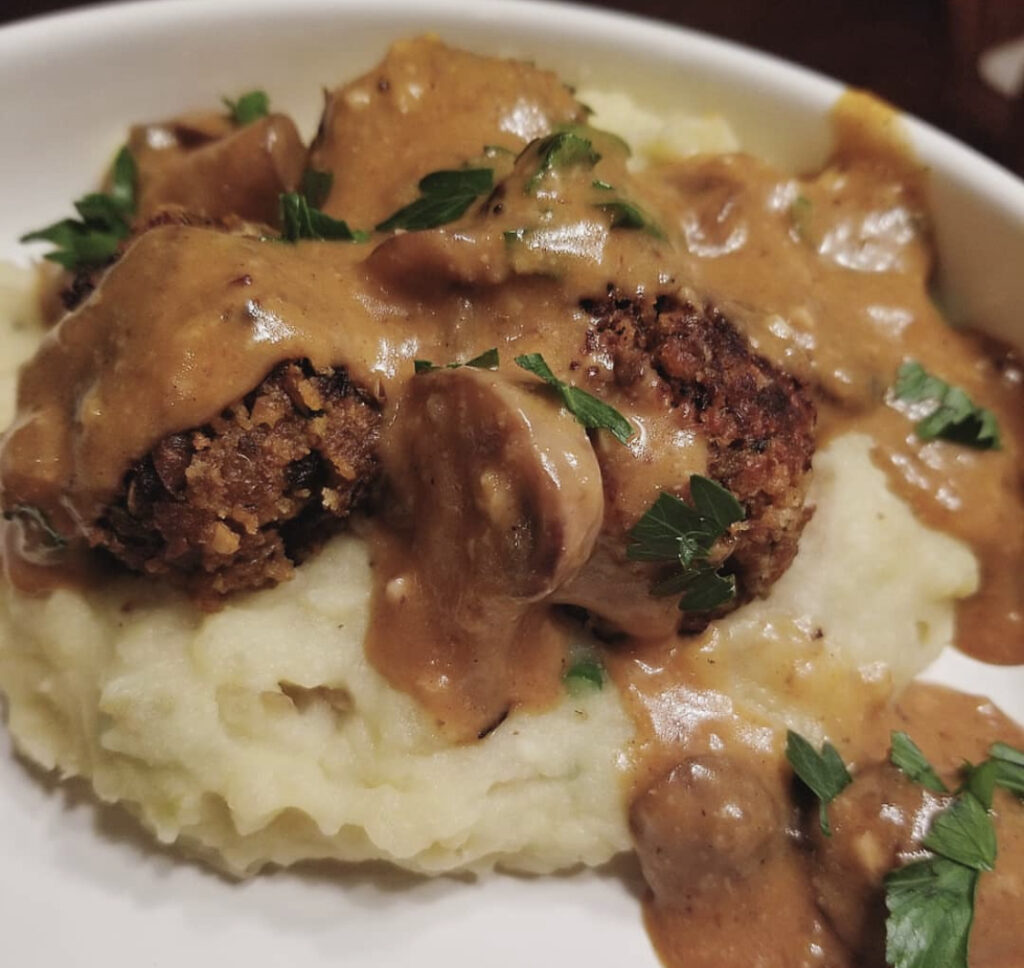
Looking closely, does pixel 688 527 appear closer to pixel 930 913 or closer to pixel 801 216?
pixel 930 913

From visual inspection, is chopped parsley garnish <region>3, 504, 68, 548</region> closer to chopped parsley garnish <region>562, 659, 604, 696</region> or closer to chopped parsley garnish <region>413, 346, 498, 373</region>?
chopped parsley garnish <region>413, 346, 498, 373</region>

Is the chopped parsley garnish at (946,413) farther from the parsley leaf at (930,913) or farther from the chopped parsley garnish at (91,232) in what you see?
the chopped parsley garnish at (91,232)

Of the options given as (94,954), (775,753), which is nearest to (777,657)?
(775,753)

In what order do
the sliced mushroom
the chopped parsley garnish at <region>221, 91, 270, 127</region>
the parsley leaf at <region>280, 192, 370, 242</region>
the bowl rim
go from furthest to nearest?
the chopped parsley garnish at <region>221, 91, 270, 127</region> < the bowl rim < the parsley leaf at <region>280, 192, 370, 242</region> < the sliced mushroom

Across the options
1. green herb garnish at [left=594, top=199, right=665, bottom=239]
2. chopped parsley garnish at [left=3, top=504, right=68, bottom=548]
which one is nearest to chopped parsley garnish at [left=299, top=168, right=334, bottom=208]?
green herb garnish at [left=594, top=199, right=665, bottom=239]

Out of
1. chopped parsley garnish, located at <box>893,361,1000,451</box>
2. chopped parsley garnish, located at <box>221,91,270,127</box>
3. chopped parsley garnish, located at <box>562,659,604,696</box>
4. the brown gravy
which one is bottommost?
the brown gravy

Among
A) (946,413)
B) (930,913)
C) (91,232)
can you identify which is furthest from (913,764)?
(91,232)

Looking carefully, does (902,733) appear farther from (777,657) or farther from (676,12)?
(676,12)
